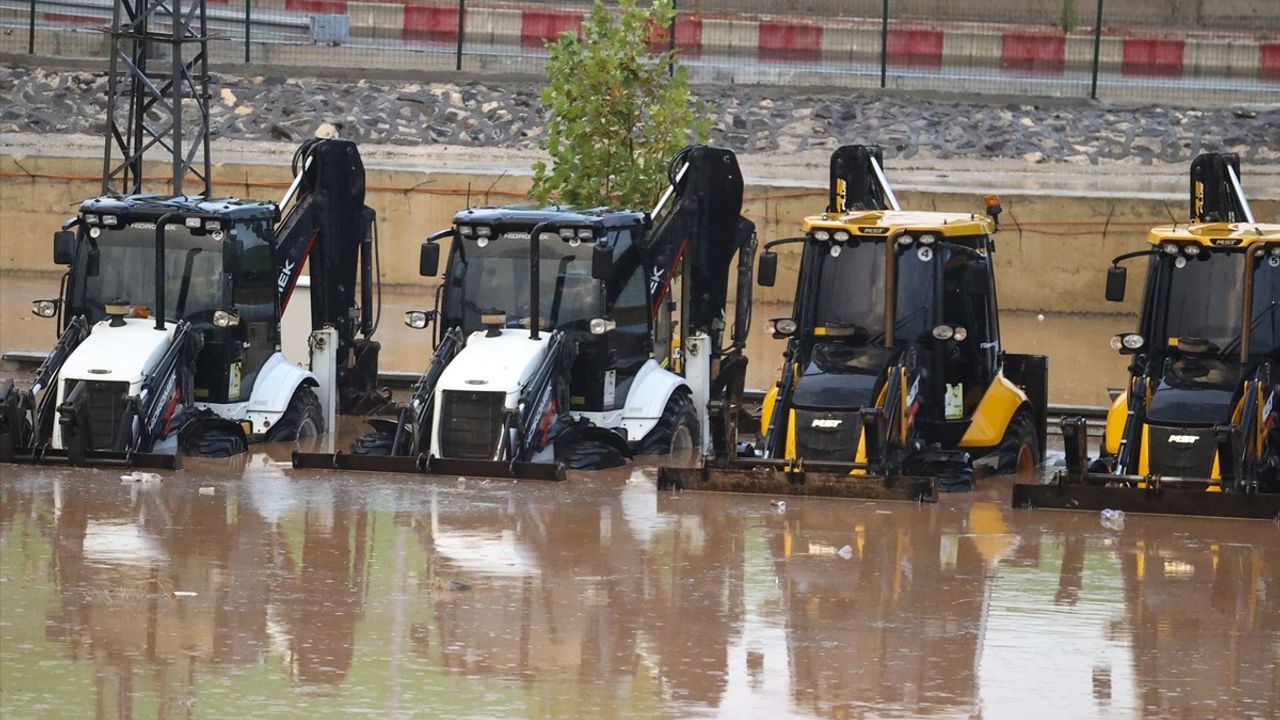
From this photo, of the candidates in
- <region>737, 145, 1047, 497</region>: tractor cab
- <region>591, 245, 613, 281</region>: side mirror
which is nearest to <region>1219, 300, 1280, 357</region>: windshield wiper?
<region>737, 145, 1047, 497</region>: tractor cab

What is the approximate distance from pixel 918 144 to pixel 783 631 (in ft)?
80.3

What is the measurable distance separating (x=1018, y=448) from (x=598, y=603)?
21.2 ft

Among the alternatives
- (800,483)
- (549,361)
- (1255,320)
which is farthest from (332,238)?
(1255,320)

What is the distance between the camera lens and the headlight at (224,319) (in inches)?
747

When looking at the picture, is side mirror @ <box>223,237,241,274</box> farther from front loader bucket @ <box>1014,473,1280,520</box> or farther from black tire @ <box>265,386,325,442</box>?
front loader bucket @ <box>1014,473,1280,520</box>

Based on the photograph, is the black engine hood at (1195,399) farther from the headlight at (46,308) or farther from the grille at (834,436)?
the headlight at (46,308)

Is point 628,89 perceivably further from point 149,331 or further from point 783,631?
point 783,631

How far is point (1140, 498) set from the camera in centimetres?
1638

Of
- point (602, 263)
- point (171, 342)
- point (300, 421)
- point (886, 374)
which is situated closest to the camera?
point (886, 374)

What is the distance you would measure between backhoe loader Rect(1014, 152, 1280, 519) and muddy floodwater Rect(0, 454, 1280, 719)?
0.25 m

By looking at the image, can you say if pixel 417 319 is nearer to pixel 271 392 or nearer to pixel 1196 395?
pixel 271 392

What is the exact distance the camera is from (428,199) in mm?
34625

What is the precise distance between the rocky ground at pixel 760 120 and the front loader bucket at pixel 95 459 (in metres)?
19.5

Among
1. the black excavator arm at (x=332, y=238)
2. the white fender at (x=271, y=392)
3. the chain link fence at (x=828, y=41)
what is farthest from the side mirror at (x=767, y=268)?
the chain link fence at (x=828, y=41)
